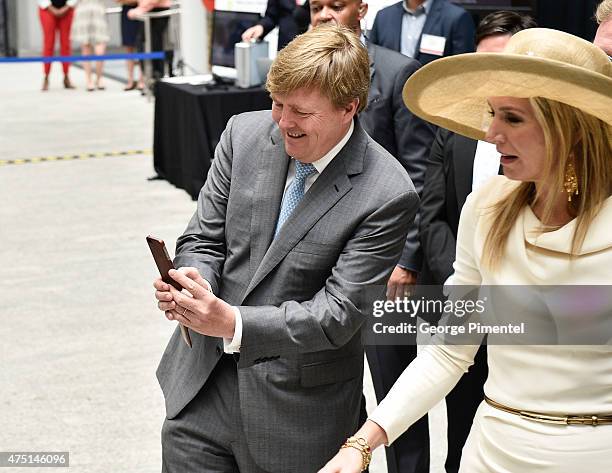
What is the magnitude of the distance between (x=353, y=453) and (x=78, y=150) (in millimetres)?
9635

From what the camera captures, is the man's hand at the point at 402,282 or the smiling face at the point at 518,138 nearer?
the smiling face at the point at 518,138

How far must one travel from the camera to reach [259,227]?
8.16 feet

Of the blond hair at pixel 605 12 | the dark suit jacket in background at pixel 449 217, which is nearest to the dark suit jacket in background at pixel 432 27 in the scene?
the dark suit jacket in background at pixel 449 217

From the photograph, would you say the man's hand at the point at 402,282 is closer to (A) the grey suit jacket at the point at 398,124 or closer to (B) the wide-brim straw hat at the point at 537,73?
(A) the grey suit jacket at the point at 398,124

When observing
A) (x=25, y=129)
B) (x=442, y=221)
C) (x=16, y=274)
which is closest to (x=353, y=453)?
(x=442, y=221)

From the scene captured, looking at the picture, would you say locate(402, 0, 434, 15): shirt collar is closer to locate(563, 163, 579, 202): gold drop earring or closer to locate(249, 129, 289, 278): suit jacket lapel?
locate(249, 129, 289, 278): suit jacket lapel

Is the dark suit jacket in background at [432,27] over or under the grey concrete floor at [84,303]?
over

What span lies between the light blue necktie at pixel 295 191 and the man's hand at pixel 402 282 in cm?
139

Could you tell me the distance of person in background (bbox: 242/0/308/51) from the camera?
8.62 meters

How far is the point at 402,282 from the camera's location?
383cm

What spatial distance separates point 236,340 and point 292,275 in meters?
0.21

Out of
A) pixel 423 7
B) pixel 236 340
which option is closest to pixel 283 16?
pixel 423 7

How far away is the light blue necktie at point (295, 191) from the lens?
2.49m

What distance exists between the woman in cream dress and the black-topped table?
22.2 ft
